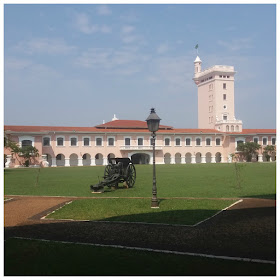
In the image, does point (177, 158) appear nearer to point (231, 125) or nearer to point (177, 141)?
point (177, 141)

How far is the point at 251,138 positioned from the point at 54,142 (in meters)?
28.6

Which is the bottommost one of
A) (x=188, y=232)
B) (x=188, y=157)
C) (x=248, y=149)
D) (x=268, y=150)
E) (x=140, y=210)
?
(x=188, y=157)

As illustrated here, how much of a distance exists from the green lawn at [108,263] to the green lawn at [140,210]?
264 centimetres

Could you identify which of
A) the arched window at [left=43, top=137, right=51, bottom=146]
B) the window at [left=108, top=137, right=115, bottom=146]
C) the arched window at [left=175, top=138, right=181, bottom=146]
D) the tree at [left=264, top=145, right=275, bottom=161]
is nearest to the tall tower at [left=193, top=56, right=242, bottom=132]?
the tree at [left=264, top=145, right=275, bottom=161]

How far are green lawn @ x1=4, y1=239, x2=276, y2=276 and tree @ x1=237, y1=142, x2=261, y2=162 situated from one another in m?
48.6

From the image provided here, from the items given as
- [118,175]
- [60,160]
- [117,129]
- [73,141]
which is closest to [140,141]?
[117,129]

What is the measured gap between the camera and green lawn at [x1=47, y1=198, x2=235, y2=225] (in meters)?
8.00

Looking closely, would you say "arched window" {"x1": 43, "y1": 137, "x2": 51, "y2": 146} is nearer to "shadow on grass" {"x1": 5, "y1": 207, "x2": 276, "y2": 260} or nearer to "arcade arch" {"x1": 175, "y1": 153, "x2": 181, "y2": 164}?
"arcade arch" {"x1": 175, "y1": 153, "x2": 181, "y2": 164}

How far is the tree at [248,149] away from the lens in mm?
51406

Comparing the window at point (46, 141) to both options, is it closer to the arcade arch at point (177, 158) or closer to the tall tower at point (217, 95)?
Answer: the arcade arch at point (177, 158)

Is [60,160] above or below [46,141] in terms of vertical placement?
below

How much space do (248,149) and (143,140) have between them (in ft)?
48.3

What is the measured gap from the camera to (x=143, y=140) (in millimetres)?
50656

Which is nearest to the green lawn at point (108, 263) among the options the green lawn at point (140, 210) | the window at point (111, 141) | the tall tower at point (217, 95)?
the green lawn at point (140, 210)
